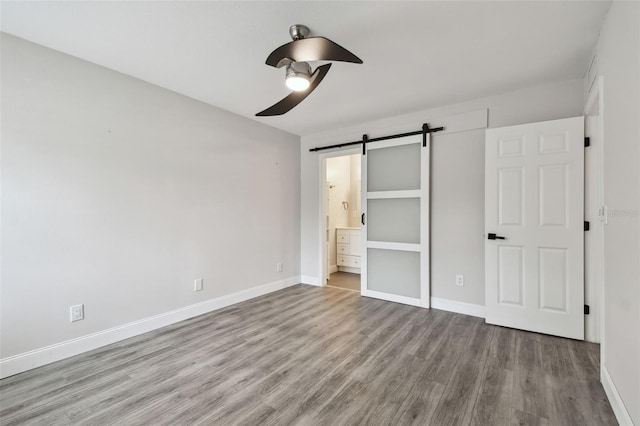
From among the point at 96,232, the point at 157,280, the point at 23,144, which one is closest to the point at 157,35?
the point at 23,144

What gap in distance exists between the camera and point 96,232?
97.0 inches

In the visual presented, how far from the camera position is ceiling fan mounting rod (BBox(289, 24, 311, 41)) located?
190 cm

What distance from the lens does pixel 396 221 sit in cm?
377

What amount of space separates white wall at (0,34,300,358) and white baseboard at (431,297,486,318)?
2.48 meters

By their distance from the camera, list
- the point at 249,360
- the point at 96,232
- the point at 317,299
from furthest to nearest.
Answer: the point at 317,299 < the point at 96,232 < the point at 249,360

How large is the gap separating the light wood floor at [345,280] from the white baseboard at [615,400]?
282 cm

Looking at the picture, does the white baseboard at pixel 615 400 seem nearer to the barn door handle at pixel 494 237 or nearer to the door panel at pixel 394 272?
the barn door handle at pixel 494 237

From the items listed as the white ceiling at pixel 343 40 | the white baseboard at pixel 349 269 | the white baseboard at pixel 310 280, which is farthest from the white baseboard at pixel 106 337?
the white ceiling at pixel 343 40

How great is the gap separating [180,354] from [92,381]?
58 cm

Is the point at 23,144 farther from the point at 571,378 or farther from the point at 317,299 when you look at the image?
the point at 571,378

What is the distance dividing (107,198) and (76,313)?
39.9 inches

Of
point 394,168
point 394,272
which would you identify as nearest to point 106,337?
point 394,272

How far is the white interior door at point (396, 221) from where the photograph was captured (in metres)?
3.51

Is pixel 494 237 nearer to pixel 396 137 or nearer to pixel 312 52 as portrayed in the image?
pixel 396 137
